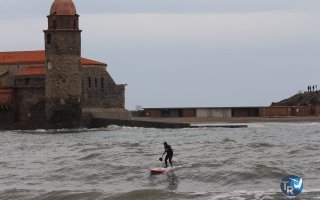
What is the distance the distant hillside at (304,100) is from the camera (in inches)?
3418

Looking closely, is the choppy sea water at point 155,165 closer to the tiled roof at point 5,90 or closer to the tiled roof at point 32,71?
the tiled roof at point 5,90

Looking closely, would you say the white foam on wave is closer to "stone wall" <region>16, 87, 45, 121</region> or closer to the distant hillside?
"stone wall" <region>16, 87, 45, 121</region>

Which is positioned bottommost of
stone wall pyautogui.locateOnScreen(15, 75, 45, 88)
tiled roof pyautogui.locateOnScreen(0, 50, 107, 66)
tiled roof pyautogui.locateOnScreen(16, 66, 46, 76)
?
stone wall pyautogui.locateOnScreen(15, 75, 45, 88)

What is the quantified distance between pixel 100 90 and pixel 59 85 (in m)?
6.34

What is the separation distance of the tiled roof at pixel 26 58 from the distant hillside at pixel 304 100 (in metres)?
27.2

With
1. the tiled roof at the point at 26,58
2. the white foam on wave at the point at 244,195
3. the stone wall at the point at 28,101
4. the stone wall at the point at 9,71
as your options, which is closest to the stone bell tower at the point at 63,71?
the stone wall at the point at 28,101

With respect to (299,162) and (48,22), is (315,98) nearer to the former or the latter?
(48,22)

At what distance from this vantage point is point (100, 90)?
Result: 222 feet

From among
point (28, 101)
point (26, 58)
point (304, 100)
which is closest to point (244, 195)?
point (28, 101)

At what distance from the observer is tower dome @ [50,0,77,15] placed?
2483 inches

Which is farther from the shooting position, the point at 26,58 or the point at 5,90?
the point at 26,58

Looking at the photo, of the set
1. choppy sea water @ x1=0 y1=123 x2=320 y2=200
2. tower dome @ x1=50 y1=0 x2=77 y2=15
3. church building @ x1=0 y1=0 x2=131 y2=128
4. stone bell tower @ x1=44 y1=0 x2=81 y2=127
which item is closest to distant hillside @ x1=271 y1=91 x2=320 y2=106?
church building @ x1=0 y1=0 x2=131 y2=128

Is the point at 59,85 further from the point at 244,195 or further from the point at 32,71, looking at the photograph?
the point at 244,195

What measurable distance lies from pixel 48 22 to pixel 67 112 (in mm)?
7320
